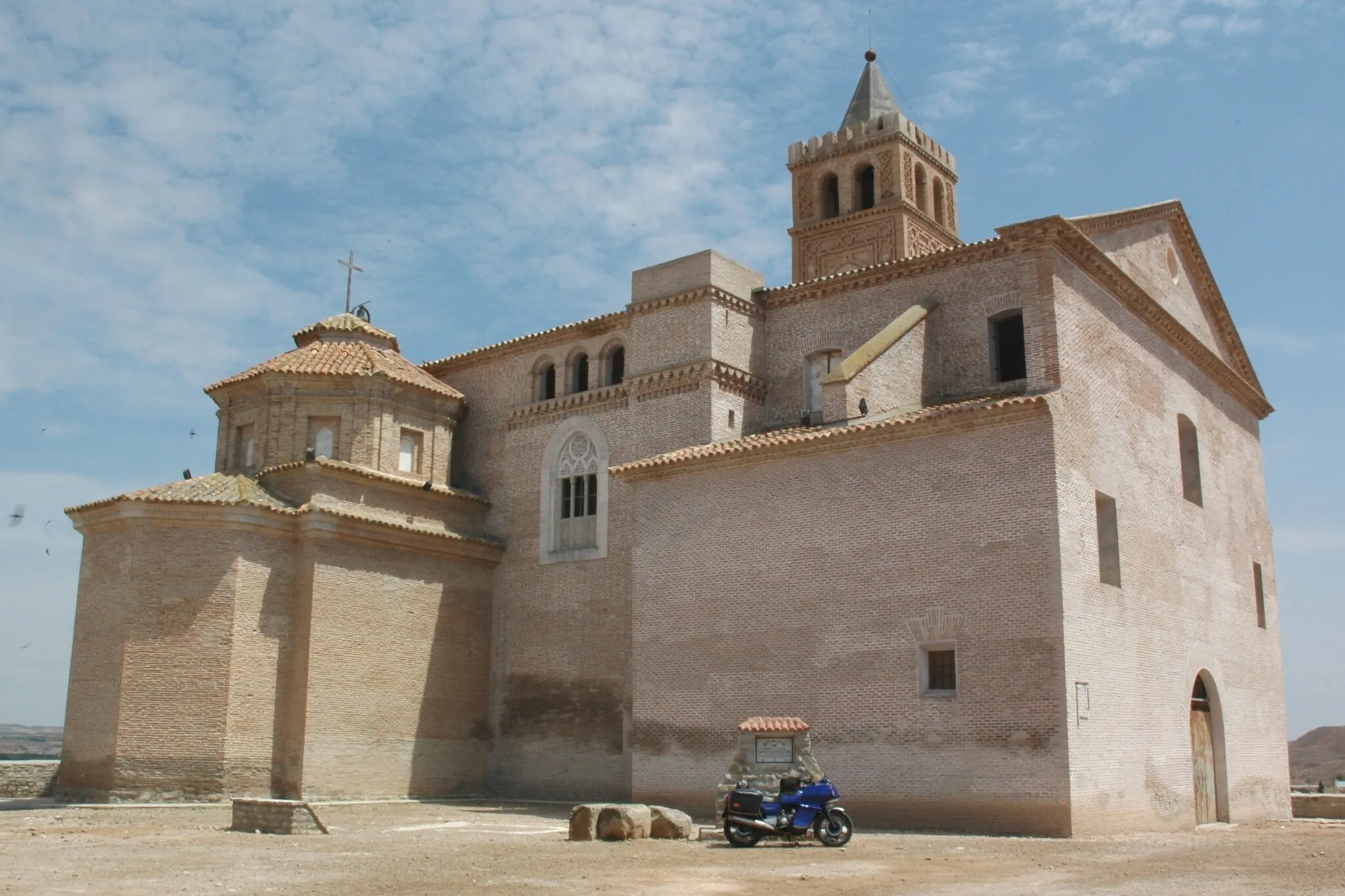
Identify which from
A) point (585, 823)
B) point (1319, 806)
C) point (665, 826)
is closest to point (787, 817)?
point (665, 826)

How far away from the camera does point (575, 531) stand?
77.0 feet

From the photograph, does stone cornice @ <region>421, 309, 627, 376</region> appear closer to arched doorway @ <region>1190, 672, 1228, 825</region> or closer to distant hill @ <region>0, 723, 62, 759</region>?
arched doorway @ <region>1190, 672, 1228, 825</region>

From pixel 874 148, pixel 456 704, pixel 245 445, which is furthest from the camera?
pixel 874 148

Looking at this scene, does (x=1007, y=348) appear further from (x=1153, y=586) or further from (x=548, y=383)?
(x=548, y=383)

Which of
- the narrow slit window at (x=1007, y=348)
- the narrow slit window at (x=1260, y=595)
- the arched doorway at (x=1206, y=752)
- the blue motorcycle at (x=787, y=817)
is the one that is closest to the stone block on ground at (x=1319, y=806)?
the narrow slit window at (x=1260, y=595)

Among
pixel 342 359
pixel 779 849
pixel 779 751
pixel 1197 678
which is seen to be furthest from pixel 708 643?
pixel 342 359

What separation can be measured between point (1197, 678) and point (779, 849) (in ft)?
32.7

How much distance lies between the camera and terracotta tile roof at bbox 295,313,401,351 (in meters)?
Answer: 26.2

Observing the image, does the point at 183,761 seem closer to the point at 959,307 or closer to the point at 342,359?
the point at 342,359

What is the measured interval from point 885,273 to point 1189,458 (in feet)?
21.1

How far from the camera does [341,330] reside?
2616 centimetres

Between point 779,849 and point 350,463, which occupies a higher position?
point 350,463

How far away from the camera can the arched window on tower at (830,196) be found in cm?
3359

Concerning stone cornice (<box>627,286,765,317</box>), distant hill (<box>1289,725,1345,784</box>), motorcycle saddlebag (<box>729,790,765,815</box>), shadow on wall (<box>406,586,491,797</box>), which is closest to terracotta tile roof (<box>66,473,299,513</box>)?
shadow on wall (<box>406,586,491,797</box>)
